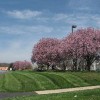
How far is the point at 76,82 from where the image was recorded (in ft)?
90.7

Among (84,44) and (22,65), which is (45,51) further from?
(22,65)

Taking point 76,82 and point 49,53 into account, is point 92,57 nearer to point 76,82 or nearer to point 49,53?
point 49,53

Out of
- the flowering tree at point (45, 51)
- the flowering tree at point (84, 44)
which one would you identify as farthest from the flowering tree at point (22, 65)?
the flowering tree at point (84, 44)

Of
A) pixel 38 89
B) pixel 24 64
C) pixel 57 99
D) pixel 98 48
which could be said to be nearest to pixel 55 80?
pixel 38 89

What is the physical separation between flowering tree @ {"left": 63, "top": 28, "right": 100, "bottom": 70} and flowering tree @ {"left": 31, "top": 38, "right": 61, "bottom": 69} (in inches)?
563

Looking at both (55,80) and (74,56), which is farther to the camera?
(74,56)

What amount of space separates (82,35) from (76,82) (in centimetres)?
2779

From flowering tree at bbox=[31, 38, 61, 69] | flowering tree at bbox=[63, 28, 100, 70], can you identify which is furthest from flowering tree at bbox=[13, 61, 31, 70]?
flowering tree at bbox=[63, 28, 100, 70]

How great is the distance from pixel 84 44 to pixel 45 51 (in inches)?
911

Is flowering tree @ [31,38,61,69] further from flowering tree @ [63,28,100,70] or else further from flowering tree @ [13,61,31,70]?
flowering tree @ [13,61,31,70]

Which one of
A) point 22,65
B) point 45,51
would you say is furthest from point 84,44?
point 22,65

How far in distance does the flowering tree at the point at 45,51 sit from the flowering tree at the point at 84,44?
46.9ft

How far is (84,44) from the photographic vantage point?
173 feet

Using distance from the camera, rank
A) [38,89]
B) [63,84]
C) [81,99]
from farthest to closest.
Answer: [63,84] < [38,89] < [81,99]
